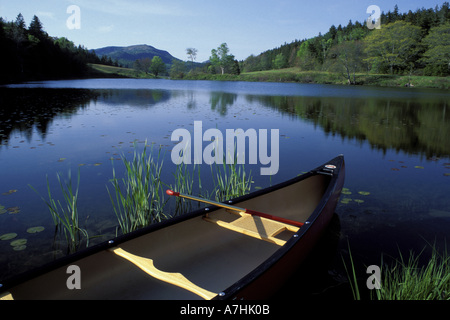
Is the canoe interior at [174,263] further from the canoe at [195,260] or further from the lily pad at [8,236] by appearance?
the lily pad at [8,236]

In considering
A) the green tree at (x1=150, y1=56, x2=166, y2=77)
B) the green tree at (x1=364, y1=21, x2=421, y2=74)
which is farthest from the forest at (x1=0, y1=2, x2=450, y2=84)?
the green tree at (x1=150, y1=56, x2=166, y2=77)

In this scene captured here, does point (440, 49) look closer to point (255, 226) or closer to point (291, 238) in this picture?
point (255, 226)

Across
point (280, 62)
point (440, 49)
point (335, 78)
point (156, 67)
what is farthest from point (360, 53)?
point (156, 67)

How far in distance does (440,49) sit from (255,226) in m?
57.0

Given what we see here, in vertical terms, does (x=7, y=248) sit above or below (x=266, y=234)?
below

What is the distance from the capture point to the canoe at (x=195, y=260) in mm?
2047

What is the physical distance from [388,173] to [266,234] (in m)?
4.64

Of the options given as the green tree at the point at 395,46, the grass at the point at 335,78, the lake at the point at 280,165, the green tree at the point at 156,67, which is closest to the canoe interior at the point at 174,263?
the lake at the point at 280,165

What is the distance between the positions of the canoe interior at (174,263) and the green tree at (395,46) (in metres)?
58.0

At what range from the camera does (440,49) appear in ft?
153

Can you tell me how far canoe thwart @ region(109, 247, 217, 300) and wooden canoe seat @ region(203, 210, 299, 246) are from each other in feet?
3.36

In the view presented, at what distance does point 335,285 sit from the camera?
303cm
